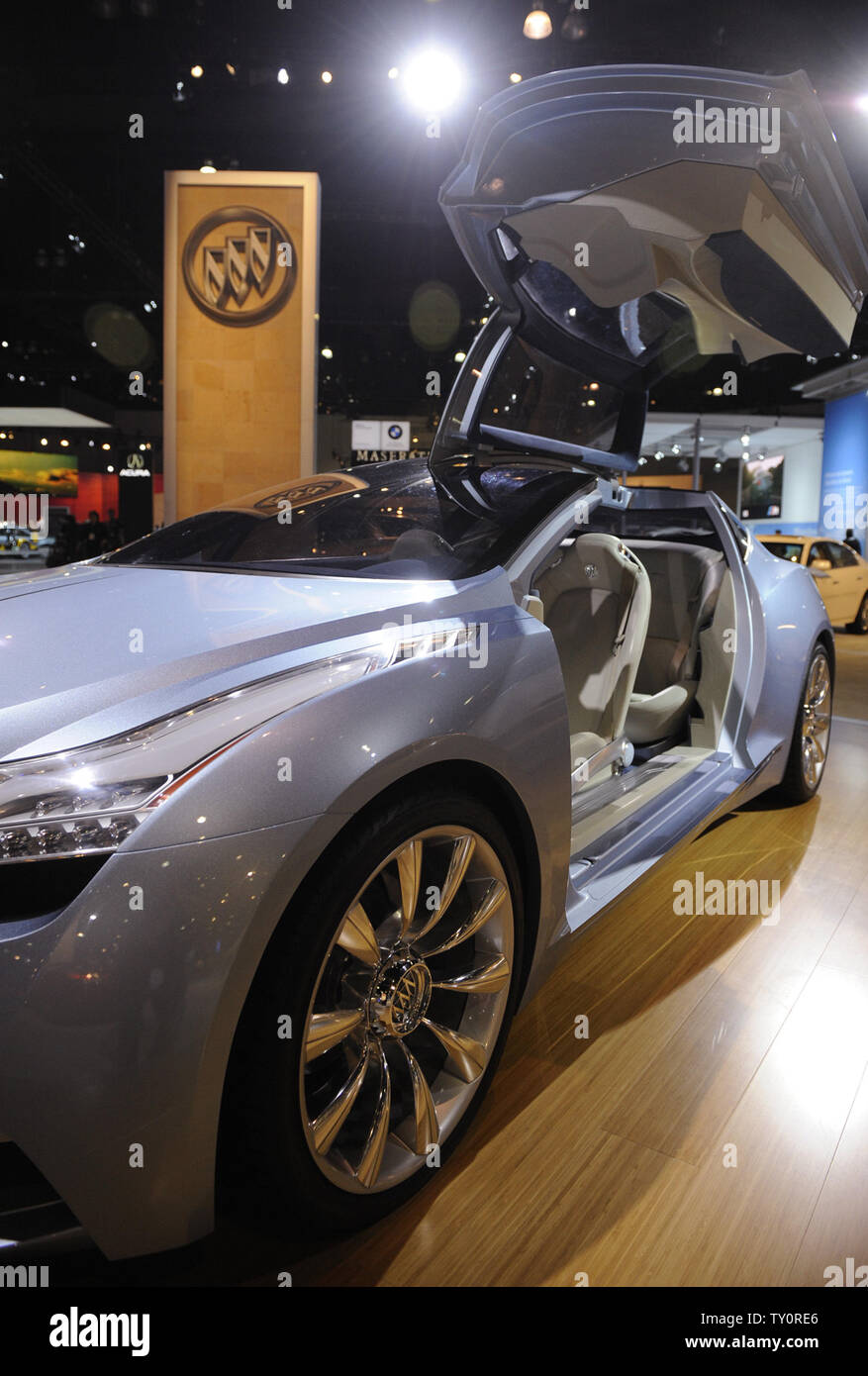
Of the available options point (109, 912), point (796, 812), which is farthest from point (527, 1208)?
point (796, 812)

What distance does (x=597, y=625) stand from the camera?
8.63 ft

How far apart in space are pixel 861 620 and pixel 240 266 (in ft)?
28.1

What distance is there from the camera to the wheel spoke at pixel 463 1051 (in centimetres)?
141

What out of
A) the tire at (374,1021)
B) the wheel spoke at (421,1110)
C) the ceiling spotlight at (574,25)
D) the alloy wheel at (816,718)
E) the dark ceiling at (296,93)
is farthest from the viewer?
the ceiling spotlight at (574,25)

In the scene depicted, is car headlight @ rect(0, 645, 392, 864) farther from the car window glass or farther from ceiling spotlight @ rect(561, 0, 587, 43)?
ceiling spotlight @ rect(561, 0, 587, 43)

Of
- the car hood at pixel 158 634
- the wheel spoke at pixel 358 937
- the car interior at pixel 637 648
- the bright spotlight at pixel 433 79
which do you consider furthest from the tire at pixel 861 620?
the wheel spoke at pixel 358 937

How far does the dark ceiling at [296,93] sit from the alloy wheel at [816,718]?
368 cm

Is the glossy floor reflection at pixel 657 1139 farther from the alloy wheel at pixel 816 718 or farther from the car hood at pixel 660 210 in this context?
the car hood at pixel 660 210

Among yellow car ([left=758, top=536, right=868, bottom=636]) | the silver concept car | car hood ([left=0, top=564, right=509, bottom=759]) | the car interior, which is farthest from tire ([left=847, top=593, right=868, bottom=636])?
car hood ([left=0, top=564, right=509, bottom=759])

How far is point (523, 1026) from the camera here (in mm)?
1885

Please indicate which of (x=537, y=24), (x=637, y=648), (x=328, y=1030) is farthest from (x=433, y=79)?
(x=328, y=1030)

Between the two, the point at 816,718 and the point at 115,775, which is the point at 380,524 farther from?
the point at 816,718

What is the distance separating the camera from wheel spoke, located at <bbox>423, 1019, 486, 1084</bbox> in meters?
1.41
